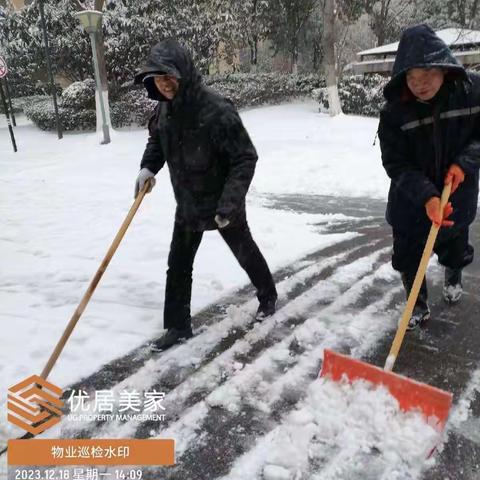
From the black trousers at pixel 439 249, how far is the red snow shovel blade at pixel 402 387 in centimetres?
86

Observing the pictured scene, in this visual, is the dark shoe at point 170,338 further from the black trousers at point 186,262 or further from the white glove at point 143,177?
the white glove at point 143,177

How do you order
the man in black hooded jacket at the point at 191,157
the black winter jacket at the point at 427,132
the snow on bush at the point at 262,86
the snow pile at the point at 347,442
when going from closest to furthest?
the snow pile at the point at 347,442
the black winter jacket at the point at 427,132
the man in black hooded jacket at the point at 191,157
the snow on bush at the point at 262,86

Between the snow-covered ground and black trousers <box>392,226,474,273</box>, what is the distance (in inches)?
19.3

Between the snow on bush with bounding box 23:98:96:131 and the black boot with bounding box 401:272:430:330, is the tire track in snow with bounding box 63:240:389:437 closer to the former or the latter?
the black boot with bounding box 401:272:430:330

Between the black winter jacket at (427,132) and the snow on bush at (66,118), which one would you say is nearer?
the black winter jacket at (427,132)

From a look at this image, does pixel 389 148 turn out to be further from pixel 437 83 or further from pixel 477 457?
pixel 477 457

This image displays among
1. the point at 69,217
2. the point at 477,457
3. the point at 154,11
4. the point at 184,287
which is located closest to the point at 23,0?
the point at 154,11

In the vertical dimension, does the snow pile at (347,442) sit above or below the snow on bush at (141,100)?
below

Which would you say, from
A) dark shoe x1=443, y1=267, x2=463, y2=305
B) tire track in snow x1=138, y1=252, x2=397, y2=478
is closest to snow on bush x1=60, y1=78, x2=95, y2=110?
tire track in snow x1=138, y1=252, x2=397, y2=478

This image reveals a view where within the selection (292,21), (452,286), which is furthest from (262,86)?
(452,286)

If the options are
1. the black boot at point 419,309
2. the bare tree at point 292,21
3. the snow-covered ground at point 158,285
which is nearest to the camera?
the snow-covered ground at point 158,285

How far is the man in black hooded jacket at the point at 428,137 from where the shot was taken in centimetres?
237

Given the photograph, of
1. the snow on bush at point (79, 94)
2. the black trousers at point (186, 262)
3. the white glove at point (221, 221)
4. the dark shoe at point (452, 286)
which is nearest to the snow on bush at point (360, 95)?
the snow on bush at point (79, 94)

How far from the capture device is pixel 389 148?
265 cm
